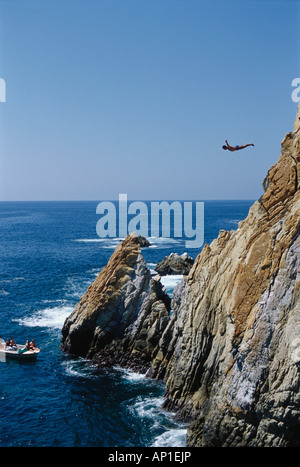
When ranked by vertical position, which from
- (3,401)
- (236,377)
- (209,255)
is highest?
(209,255)

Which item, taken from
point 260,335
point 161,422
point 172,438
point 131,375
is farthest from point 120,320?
point 260,335

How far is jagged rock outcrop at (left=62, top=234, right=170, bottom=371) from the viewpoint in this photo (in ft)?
136

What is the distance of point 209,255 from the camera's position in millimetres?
35625

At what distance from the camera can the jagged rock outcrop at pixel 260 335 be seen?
79.0ft

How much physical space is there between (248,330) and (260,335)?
856 millimetres

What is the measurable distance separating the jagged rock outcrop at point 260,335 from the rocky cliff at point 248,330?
6 centimetres

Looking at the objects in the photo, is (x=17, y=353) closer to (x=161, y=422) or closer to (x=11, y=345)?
(x=11, y=345)

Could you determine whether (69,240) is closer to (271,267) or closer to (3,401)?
(3,401)

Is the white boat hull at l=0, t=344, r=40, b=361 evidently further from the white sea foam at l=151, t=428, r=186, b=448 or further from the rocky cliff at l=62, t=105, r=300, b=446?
the white sea foam at l=151, t=428, r=186, b=448

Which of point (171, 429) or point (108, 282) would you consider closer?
point (171, 429)

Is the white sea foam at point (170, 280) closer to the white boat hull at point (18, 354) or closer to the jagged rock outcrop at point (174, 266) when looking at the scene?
the jagged rock outcrop at point (174, 266)
